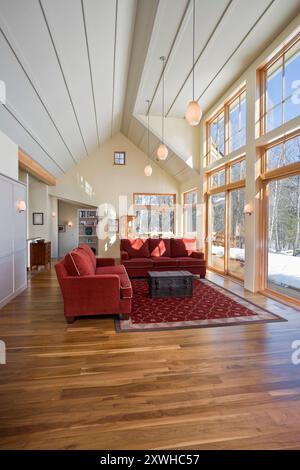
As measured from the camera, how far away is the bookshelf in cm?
1047

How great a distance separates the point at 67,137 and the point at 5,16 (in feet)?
12.8

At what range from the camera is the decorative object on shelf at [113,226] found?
9.65 metres

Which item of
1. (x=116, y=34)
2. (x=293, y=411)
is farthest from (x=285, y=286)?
(x=116, y=34)

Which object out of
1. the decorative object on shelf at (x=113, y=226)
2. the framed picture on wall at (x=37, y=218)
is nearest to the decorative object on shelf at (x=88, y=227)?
the decorative object on shelf at (x=113, y=226)

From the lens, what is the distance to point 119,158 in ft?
31.9

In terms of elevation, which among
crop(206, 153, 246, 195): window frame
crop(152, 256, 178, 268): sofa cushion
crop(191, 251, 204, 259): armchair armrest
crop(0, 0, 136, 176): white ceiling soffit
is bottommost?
crop(152, 256, 178, 268): sofa cushion

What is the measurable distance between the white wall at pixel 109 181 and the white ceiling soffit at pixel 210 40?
11.8 feet

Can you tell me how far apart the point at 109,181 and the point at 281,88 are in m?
6.45

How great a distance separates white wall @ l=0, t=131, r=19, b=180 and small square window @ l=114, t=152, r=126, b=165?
4.86 m

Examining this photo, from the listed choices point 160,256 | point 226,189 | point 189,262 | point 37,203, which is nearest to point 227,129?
point 226,189

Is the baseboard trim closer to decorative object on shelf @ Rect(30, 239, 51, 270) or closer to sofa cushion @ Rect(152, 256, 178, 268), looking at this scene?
decorative object on shelf @ Rect(30, 239, 51, 270)

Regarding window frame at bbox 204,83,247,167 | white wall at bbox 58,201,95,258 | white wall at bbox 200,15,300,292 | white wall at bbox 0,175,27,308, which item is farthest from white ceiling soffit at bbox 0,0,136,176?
white wall at bbox 58,201,95,258

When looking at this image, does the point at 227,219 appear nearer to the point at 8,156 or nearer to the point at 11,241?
the point at 11,241

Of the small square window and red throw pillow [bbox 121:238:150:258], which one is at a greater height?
the small square window
